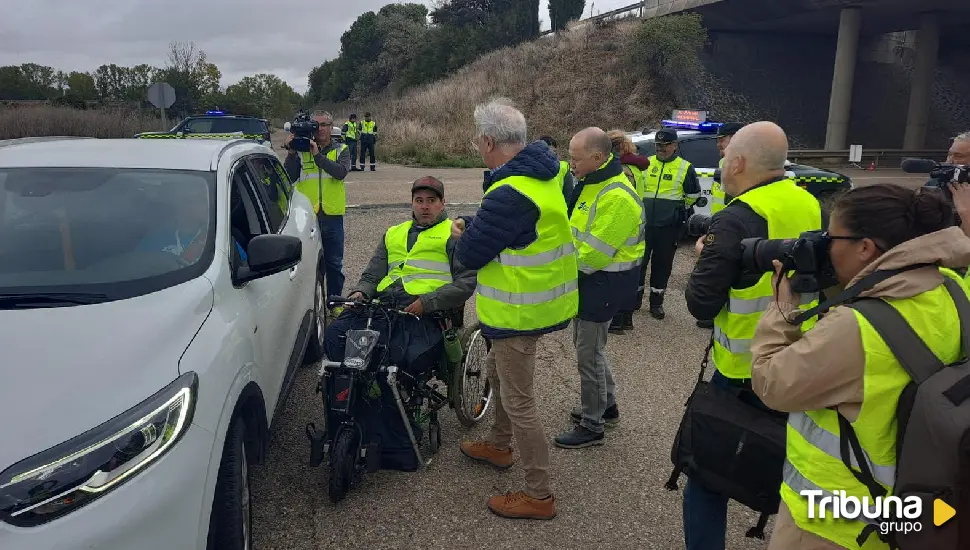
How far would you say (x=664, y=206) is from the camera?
6.45 meters

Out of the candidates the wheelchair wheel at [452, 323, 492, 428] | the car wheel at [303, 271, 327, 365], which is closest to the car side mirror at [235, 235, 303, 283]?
the wheelchair wheel at [452, 323, 492, 428]

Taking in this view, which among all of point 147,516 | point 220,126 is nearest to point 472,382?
point 147,516

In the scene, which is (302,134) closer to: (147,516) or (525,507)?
(525,507)

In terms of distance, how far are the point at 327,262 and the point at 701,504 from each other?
4.41 metres

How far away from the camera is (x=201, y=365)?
2.26 meters

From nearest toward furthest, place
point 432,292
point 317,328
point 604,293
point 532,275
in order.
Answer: point 532,275 < point 432,292 < point 604,293 < point 317,328

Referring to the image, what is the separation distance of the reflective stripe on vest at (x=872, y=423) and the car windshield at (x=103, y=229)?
234 centimetres

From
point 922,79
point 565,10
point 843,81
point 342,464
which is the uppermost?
point 565,10

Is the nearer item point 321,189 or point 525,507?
point 525,507

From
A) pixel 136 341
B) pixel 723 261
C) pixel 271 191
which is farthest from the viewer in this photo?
pixel 271 191

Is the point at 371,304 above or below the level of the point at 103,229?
below

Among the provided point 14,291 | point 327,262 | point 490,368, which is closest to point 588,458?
point 490,368

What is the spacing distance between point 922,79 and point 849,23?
4.96 metres

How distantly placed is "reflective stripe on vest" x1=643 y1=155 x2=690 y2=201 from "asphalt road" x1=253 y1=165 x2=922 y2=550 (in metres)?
2.19
